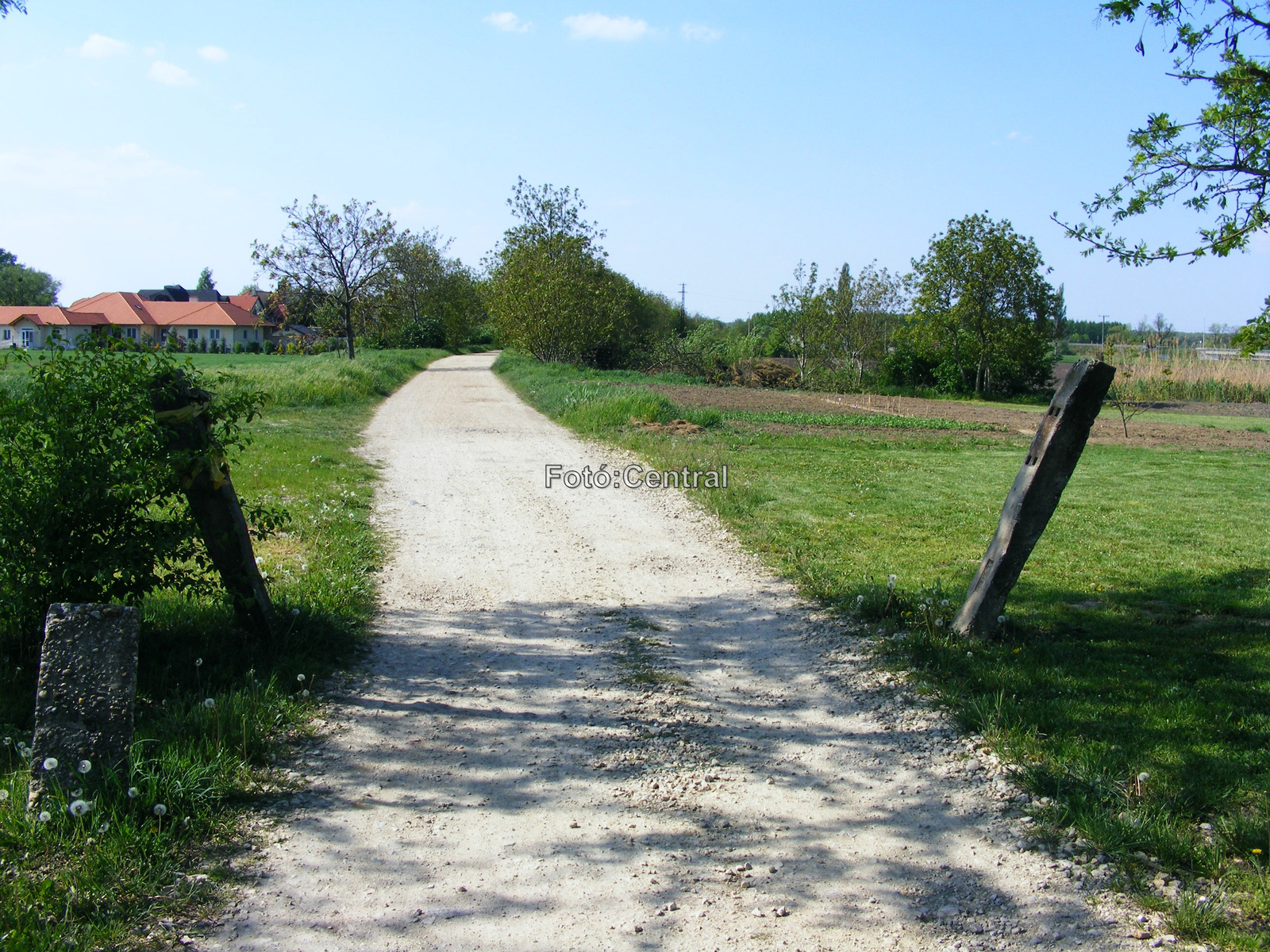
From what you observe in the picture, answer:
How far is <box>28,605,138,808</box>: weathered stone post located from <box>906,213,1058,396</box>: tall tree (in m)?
38.6

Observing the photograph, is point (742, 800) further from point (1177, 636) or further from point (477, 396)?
point (477, 396)

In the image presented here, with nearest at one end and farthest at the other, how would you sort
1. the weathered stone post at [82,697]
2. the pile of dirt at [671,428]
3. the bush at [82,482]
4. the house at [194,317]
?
the weathered stone post at [82,697] < the bush at [82,482] < the pile of dirt at [671,428] < the house at [194,317]

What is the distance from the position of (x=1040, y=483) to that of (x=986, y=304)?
1427 inches

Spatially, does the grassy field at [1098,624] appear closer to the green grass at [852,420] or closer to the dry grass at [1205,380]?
the green grass at [852,420]

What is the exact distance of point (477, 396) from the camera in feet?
86.6

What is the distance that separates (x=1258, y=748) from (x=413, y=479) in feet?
31.7


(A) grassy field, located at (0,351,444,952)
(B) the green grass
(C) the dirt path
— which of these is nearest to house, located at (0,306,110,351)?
(B) the green grass

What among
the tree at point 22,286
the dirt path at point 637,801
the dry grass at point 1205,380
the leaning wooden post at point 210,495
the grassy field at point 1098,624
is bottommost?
the dirt path at point 637,801

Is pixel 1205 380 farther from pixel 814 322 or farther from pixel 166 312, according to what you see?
pixel 166 312

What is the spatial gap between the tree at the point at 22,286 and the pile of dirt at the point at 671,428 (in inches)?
3900

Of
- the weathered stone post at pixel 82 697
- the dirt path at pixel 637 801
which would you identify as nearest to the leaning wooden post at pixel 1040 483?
the dirt path at pixel 637 801

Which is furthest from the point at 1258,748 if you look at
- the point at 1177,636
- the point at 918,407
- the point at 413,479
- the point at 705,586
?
the point at 918,407

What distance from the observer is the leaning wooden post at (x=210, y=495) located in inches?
185

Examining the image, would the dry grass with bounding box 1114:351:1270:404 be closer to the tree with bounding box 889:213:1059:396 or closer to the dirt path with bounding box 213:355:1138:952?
the tree with bounding box 889:213:1059:396
